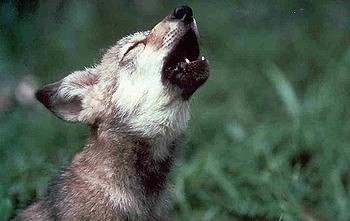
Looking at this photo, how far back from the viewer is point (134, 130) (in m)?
6.95

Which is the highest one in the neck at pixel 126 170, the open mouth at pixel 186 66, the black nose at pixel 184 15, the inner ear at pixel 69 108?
the black nose at pixel 184 15

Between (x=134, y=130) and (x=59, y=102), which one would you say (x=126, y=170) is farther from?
(x=59, y=102)

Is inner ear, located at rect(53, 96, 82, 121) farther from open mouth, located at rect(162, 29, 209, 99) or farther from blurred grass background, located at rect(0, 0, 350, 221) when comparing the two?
blurred grass background, located at rect(0, 0, 350, 221)

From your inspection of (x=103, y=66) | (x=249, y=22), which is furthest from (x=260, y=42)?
(x=103, y=66)

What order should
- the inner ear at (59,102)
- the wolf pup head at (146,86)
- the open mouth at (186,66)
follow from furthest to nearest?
1. the inner ear at (59,102)
2. the wolf pup head at (146,86)
3. the open mouth at (186,66)

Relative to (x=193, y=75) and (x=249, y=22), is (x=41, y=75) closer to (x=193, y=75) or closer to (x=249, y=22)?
(x=249, y=22)

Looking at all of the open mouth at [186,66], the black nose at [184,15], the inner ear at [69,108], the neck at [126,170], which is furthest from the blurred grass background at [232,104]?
the black nose at [184,15]

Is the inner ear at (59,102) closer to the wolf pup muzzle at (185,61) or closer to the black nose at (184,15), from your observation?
the wolf pup muzzle at (185,61)

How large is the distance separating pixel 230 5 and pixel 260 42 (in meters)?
0.39

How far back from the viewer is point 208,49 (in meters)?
10.7

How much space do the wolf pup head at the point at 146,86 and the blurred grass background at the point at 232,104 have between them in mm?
707

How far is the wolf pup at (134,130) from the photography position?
6883mm

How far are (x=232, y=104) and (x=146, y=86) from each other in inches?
112

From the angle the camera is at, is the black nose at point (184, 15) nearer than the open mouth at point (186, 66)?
No
